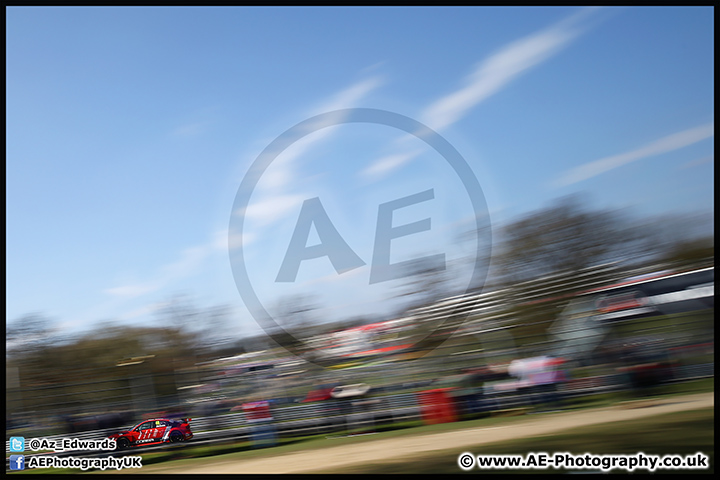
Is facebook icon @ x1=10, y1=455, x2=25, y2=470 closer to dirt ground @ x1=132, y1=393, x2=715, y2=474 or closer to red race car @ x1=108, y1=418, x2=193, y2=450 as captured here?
red race car @ x1=108, y1=418, x2=193, y2=450

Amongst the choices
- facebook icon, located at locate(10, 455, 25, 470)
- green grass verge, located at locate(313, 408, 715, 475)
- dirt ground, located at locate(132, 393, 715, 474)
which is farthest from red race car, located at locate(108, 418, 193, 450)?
green grass verge, located at locate(313, 408, 715, 475)

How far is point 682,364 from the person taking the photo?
345 inches

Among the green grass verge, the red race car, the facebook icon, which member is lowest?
the green grass verge

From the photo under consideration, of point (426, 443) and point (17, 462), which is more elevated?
point (17, 462)

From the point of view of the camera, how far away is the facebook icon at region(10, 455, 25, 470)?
824 cm

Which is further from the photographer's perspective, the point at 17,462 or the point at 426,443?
the point at 17,462

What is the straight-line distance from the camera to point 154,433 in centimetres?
935

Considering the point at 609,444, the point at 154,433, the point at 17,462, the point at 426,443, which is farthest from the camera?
the point at 154,433

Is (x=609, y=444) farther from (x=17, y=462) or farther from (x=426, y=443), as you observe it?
(x=17, y=462)

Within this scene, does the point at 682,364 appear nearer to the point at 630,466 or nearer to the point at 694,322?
the point at 694,322

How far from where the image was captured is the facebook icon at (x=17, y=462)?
27.0ft

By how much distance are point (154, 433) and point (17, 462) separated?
7.05 ft

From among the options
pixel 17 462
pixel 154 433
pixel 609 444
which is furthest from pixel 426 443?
pixel 17 462

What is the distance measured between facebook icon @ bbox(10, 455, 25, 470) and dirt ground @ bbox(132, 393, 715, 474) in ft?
6.13
